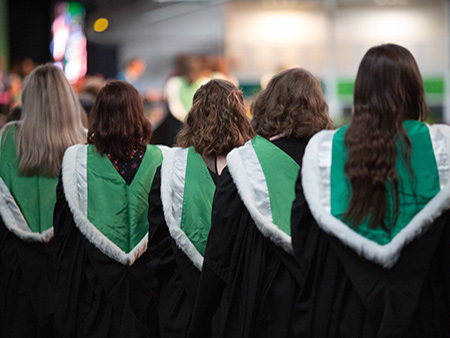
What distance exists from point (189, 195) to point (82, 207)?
570 millimetres

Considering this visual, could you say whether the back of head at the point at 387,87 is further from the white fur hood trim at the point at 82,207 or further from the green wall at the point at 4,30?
the green wall at the point at 4,30

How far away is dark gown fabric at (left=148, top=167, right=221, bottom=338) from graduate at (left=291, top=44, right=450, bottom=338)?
2.71 feet

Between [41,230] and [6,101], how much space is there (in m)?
7.75

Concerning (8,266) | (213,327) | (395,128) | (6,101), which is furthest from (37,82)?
(6,101)

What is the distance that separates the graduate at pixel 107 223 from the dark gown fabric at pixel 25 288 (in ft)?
1.10

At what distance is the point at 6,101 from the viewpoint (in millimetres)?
10727

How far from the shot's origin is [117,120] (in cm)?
312

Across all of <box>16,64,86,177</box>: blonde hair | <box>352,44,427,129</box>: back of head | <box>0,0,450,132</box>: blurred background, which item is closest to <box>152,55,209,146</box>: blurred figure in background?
<box>16,64,86,177</box>: blonde hair

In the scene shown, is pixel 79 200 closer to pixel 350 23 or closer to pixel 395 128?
pixel 395 128

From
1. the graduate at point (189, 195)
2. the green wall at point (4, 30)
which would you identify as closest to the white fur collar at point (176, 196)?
the graduate at point (189, 195)

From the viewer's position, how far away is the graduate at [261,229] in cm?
254

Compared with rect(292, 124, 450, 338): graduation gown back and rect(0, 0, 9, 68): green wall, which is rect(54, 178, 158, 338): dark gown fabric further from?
rect(0, 0, 9, 68): green wall

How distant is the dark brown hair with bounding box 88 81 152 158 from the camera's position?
3.12m

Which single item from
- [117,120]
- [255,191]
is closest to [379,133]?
[255,191]
